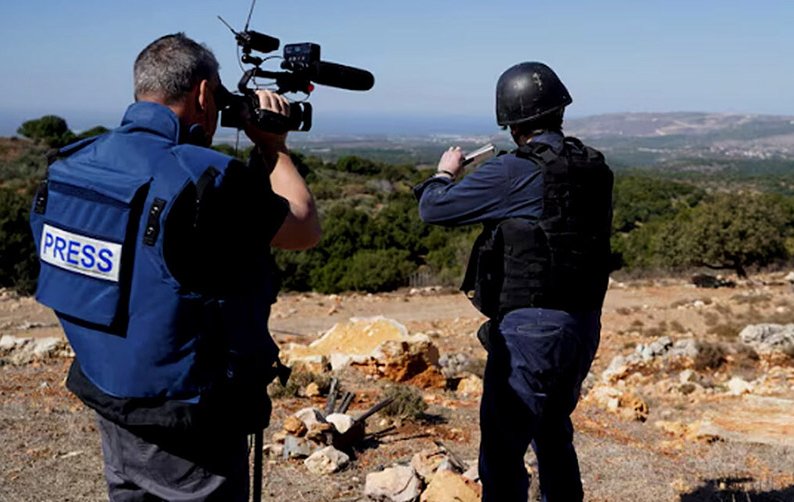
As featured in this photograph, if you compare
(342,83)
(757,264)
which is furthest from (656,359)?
(757,264)

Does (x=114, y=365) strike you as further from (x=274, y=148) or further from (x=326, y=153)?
(x=326, y=153)

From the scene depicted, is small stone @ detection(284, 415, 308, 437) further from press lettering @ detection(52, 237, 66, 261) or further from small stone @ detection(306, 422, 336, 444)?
press lettering @ detection(52, 237, 66, 261)

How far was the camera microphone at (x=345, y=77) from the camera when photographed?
2529 mm

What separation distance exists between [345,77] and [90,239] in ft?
3.36

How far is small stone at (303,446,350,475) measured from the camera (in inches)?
193

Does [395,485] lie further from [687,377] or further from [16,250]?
[16,250]

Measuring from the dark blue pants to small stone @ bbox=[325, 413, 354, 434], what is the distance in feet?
7.17

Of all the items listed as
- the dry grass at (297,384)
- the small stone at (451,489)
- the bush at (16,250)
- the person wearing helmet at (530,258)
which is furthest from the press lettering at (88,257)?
the bush at (16,250)

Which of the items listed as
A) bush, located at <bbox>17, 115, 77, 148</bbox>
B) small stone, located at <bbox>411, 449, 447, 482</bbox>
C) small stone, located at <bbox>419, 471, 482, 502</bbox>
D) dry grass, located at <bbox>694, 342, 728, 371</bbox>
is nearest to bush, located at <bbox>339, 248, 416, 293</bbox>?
dry grass, located at <bbox>694, 342, 728, 371</bbox>

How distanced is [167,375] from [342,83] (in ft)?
3.75

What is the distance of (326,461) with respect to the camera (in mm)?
4949

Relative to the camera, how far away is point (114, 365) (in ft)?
6.52

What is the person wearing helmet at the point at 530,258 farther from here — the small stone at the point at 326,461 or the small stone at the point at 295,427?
the small stone at the point at 295,427

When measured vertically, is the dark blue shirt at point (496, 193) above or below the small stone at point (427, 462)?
above
